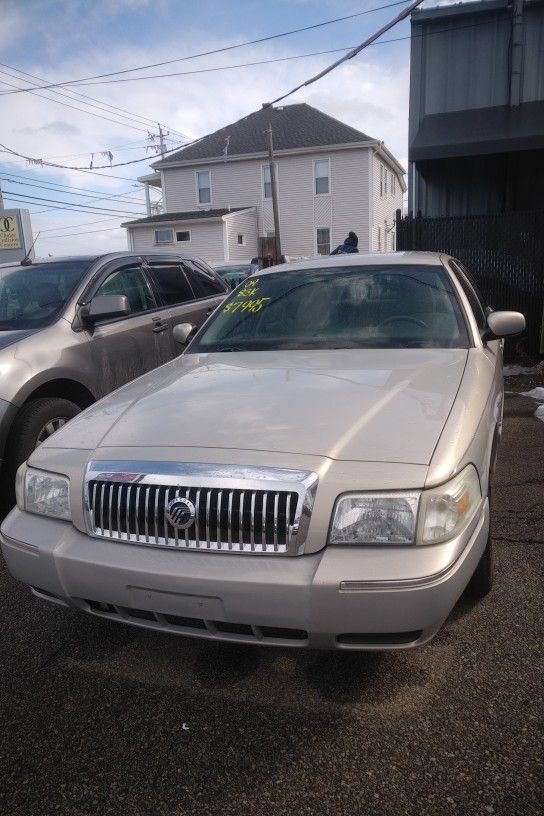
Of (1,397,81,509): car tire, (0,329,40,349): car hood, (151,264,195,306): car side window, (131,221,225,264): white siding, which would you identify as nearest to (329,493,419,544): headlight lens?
(1,397,81,509): car tire

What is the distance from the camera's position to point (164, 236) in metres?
29.8

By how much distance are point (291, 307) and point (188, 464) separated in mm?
1912

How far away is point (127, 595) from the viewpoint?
2172 millimetres

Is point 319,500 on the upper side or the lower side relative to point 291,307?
lower

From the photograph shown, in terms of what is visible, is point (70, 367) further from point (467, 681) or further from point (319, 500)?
point (467, 681)

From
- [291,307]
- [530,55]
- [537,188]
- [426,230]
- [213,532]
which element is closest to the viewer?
[213,532]

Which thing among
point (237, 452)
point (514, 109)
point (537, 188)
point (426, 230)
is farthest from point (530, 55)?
point (237, 452)

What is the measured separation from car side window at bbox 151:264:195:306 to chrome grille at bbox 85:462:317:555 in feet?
12.7

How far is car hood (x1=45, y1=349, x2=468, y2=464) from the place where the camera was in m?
2.22

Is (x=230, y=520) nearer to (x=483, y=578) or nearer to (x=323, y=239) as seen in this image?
(x=483, y=578)

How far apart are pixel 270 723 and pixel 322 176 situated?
1147 inches

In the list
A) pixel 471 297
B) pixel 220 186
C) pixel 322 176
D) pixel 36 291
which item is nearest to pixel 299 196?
pixel 322 176

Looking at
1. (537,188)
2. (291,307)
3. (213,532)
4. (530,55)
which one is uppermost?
(530,55)

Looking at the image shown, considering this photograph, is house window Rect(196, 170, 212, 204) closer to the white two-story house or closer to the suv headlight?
the white two-story house
